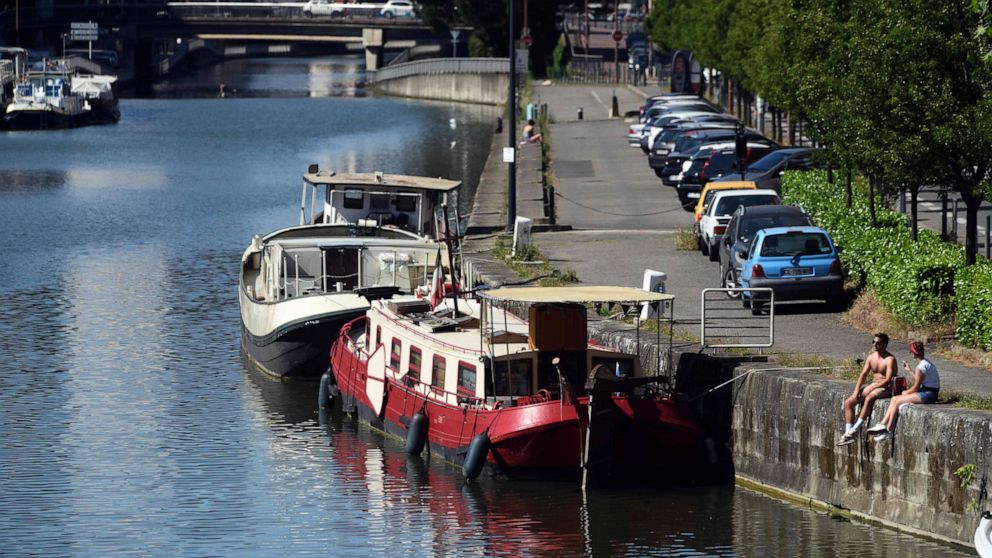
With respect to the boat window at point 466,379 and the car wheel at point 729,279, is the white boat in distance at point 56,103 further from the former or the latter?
the boat window at point 466,379

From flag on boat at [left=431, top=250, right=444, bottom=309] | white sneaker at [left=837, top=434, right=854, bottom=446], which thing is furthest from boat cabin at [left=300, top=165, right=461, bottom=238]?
white sneaker at [left=837, top=434, right=854, bottom=446]

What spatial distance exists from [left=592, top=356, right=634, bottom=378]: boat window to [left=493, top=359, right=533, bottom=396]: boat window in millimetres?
962

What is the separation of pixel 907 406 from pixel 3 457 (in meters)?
14.5

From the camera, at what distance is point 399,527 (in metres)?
25.2

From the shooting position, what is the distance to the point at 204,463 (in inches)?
1151

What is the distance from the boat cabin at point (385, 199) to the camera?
4272cm

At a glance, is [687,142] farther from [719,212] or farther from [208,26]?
[208,26]

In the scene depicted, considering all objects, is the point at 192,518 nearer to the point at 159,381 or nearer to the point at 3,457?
the point at 3,457

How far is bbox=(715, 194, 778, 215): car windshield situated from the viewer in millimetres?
42750

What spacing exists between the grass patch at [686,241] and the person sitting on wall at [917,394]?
21.3m

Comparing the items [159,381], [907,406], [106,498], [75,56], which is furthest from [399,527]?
[75,56]

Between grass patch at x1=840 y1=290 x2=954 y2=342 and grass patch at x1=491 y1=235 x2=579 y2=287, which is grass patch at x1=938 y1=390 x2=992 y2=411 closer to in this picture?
grass patch at x1=840 y1=290 x2=954 y2=342

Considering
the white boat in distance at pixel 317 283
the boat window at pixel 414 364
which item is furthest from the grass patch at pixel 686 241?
the boat window at pixel 414 364

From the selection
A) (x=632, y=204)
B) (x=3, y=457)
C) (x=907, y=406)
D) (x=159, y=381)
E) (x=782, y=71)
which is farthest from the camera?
(x=632, y=204)
